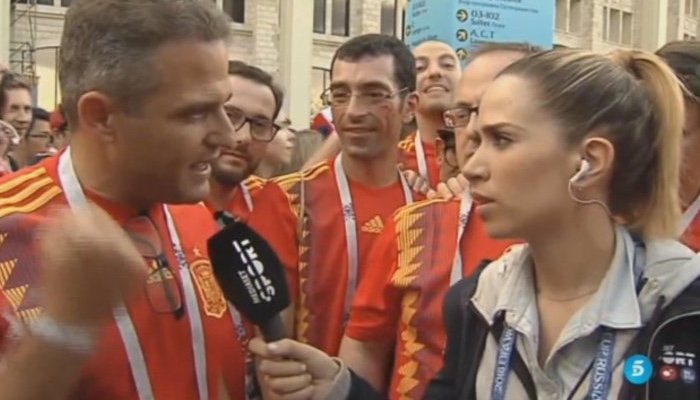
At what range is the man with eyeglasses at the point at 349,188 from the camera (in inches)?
162

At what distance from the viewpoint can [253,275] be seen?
8.06 ft

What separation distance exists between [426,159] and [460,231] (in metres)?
1.92

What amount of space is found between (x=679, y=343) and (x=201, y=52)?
1209mm

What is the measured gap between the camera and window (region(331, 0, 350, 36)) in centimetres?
3634

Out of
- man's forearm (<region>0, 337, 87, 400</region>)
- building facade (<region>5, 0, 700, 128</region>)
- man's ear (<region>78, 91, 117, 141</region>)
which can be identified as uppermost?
man's ear (<region>78, 91, 117, 141</region>)

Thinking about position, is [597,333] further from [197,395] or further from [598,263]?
[197,395]

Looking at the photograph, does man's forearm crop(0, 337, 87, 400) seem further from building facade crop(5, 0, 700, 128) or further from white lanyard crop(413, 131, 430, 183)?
building facade crop(5, 0, 700, 128)

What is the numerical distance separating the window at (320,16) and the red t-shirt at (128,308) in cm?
3374

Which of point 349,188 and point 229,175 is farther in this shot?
point 349,188

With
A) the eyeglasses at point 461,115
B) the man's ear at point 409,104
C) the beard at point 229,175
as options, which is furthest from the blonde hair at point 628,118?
the man's ear at point 409,104

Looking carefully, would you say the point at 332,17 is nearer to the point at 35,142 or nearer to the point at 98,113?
the point at 35,142

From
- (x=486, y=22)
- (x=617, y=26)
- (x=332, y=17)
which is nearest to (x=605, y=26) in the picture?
(x=617, y=26)

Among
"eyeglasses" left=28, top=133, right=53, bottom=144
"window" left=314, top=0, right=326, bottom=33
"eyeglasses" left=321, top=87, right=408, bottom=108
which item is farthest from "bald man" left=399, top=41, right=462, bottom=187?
"window" left=314, top=0, right=326, bottom=33

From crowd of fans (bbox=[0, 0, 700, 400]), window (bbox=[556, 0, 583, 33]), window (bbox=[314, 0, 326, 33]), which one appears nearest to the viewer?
crowd of fans (bbox=[0, 0, 700, 400])
